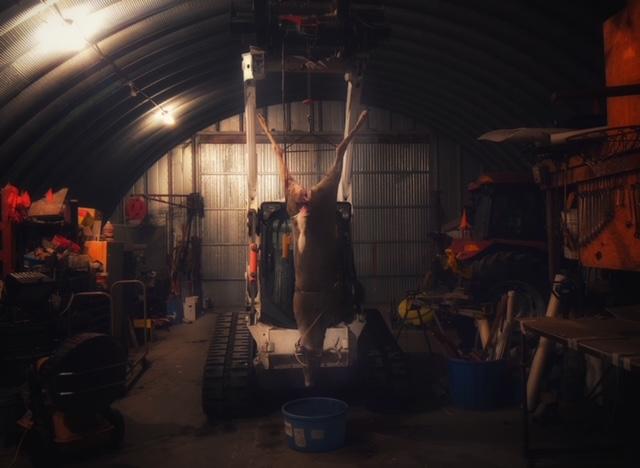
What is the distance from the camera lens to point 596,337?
146 inches

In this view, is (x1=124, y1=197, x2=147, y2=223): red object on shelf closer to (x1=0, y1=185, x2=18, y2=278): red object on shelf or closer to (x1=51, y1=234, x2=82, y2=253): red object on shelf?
(x1=51, y1=234, x2=82, y2=253): red object on shelf

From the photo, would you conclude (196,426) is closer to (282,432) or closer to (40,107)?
(282,432)

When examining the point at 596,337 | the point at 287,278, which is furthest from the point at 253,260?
the point at 596,337

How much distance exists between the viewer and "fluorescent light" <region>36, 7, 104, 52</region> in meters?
6.55

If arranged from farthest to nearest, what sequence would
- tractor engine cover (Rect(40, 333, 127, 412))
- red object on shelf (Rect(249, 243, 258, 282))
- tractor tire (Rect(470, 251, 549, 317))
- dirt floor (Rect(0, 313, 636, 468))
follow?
tractor tire (Rect(470, 251, 549, 317)) < red object on shelf (Rect(249, 243, 258, 282)) < dirt floor (Rect(0, 313, 636, 468)) < tractor engine cover (Rect(40, 333, 127, 412))

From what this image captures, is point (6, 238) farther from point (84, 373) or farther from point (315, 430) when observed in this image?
point (315, 430)

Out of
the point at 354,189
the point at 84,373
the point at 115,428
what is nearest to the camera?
the point at 84,373

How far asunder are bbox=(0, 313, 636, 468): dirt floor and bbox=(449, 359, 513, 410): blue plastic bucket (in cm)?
12

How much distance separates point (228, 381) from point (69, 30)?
16.7 feet

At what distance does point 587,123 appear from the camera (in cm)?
604

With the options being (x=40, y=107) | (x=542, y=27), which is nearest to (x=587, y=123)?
(x=542, y=27)

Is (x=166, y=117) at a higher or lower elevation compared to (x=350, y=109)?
higher

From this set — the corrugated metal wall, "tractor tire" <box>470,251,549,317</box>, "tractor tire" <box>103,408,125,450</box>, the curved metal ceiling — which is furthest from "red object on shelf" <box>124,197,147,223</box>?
"tractor tire" <box>103,408,125,450</box>

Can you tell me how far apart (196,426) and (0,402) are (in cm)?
197
